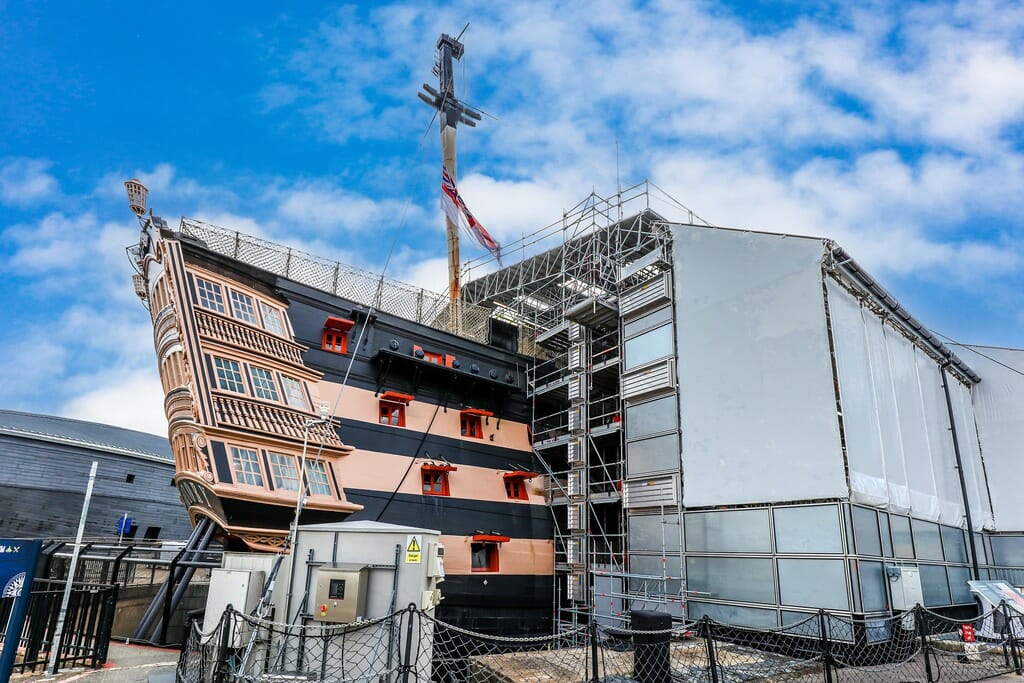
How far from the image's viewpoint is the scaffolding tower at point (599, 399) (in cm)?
1577

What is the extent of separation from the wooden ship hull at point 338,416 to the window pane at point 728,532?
6.41m

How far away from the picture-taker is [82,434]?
29750 millimetres

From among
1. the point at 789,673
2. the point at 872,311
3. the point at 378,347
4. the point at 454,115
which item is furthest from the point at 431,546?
the point at 454,115

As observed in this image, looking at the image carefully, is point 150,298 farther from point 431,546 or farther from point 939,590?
point 939,590

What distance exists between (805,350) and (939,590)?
7217mm

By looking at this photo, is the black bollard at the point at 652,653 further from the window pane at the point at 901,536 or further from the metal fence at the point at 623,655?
the window pane at the point at 901,536

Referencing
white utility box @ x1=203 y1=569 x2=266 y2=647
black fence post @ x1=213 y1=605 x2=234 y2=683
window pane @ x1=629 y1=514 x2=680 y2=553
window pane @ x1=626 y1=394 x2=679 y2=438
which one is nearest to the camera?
black fence post @ x1=213 y1=605 x2=234 y2=683

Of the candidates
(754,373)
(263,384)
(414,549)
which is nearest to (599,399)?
(754,373)

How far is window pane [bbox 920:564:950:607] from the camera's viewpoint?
1405 cm

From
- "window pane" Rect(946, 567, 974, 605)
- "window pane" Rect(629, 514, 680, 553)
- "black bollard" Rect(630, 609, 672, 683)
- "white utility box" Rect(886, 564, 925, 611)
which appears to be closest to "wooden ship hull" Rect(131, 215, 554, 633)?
"window pane" Rect(629, 514, 680, 553)

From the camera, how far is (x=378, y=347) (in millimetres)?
18812

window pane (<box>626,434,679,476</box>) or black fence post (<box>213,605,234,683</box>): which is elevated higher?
window pane (<box>626,434,679,476</box>)

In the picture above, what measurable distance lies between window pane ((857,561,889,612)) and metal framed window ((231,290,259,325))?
15.5 metres

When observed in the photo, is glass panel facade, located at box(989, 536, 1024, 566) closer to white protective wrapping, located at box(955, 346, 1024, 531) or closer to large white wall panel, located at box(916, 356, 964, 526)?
white protective wrapping, located at box(955, 346, 1024, 531)
